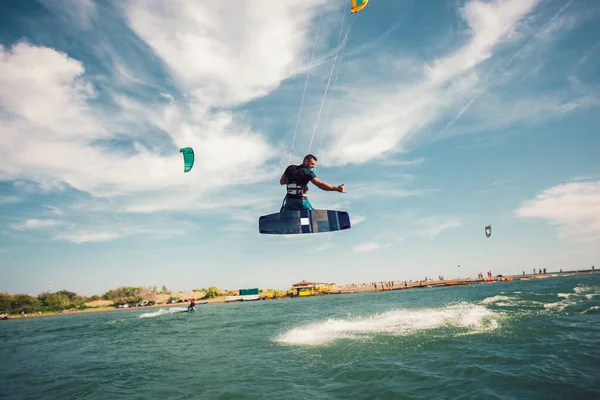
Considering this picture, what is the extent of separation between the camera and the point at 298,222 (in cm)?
942

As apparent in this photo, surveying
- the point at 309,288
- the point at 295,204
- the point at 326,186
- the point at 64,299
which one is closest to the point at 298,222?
the point at 295,204

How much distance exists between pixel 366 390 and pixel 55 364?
64.0 ft

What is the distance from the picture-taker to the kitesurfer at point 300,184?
27.2 feet

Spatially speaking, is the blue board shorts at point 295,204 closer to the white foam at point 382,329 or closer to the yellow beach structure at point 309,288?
the white foam at point 382,329

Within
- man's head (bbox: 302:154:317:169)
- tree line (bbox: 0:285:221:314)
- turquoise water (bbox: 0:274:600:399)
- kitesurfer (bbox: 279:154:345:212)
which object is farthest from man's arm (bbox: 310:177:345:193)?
tree line (bbox: 0:285:221:314)

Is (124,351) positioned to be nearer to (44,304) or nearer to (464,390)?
(464,390)

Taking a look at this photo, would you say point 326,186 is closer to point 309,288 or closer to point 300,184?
point 300,184

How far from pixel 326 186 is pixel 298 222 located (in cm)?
179

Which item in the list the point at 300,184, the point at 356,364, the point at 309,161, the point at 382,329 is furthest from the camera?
the point at 382,329

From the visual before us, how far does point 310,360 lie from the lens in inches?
543

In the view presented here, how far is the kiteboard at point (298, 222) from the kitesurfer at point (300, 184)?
8.3 inches

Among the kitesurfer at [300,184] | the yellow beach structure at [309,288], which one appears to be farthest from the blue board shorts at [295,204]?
the yellow beach structure at [309,288]

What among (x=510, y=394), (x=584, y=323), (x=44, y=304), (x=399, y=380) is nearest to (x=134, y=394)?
(x=399, y=380)

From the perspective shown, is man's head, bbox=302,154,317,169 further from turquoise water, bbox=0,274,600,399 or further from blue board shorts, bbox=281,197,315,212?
turquoise water, bbox=0,274,600,399
